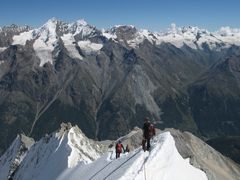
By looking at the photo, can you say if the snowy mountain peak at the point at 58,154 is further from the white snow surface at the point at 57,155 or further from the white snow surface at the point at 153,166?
the white snow surface at the point at 153,166

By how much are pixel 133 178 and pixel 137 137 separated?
8979 cm

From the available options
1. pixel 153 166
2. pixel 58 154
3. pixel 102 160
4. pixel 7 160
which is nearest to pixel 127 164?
pixel 153 166

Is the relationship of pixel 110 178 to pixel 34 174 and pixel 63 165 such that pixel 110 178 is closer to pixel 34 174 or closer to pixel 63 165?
pixel 63 165

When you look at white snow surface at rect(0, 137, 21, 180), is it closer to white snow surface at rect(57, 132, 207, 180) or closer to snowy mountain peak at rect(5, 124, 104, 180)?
snowy mountain peak at rect(5, 124, 104, 180)

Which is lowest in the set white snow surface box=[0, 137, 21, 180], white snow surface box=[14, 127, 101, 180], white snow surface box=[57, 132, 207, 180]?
white snow surface box=[57, 132, 207, 180]

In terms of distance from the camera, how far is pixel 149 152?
170 feet

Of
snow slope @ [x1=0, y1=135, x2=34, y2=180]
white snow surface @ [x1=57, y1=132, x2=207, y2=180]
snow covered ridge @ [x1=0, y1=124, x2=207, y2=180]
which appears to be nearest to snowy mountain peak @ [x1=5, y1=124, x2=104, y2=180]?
snow covered ridge @ [x1=0, y1=124, x2=207, y2=180]

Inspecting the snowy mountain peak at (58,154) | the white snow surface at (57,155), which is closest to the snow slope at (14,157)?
the snowy mountain peak at (58,154)

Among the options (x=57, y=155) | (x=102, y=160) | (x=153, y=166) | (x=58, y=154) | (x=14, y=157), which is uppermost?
→ (x=14, y=157)

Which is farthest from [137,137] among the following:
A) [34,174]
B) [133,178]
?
[133,178]

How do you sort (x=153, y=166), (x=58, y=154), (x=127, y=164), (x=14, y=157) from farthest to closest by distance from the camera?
(x=14, y=157) → (x=58, y=154) → (x=127, y=164) → (x=153, y=166)

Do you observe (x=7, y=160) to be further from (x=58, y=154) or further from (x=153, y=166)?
(x=153, y=166)

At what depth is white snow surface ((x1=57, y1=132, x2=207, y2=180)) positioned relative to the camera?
47906 mm

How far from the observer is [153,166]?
48969 mm
